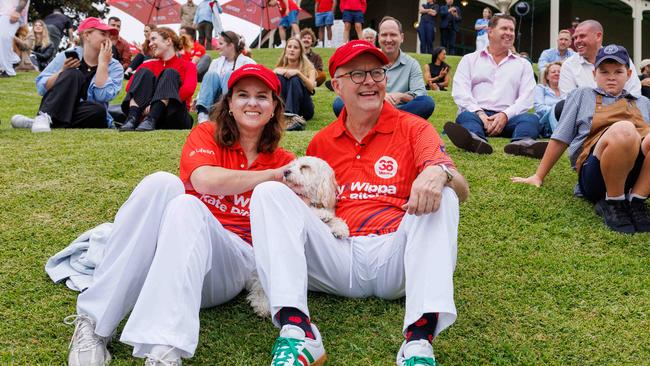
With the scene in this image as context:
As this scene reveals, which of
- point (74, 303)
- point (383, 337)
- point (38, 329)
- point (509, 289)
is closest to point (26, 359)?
point (38, 329)

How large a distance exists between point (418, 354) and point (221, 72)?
302 inches

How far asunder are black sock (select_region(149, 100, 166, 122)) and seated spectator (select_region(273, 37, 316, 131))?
1804 mm

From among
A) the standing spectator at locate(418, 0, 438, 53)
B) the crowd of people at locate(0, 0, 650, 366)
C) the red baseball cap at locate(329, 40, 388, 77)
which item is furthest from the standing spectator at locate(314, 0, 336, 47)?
the red baseball cap at locate(329, 40, 388, 77)

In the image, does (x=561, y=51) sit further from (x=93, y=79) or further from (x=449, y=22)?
(x=449, y=22)

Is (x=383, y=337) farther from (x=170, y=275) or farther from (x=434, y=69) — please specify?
(x=434, y=69)

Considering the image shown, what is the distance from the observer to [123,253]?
2680 millimetres

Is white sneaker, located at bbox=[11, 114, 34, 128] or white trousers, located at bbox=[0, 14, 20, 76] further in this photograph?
white trousers, located at bbox=[0, 14, 20, 76]

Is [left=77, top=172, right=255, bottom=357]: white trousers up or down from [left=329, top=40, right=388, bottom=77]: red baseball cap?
down

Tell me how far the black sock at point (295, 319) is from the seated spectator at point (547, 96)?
6.09 m

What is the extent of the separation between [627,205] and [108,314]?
4.03m

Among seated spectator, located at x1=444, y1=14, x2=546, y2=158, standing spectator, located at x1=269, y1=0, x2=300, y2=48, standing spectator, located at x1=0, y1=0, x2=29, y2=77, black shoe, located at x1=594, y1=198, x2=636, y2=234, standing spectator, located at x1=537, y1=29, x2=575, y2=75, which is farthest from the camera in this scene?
standing spectator, located at x1=269, y1=0, x2=300, y2=48

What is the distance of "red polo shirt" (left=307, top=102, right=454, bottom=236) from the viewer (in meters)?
3.18

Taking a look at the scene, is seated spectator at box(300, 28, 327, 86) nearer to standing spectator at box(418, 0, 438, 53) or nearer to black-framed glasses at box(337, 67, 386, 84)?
black-framed glasses at box(337, 67, 386, 84)

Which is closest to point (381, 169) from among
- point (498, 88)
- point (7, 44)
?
point (498, 88)
